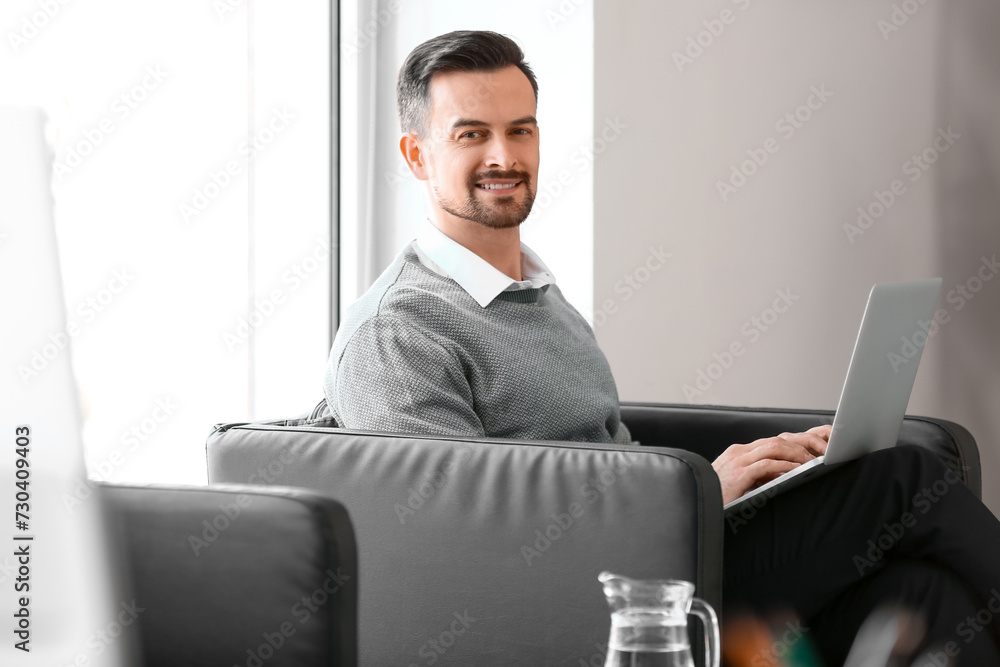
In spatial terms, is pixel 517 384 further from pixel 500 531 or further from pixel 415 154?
pixel 415 154

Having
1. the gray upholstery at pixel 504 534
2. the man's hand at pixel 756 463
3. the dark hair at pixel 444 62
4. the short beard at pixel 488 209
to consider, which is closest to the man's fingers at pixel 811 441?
the man's hand at pixel 756 463

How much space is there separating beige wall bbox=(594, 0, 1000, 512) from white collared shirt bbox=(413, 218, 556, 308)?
3.40 ft

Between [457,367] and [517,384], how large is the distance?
0.11 metres

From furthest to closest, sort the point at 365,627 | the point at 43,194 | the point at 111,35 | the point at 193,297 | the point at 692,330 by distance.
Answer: the point at 692,330
the point at 193,297
the point at 111,35
the point at 365,627
the point at 43,194

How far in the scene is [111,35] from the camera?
2334 millimetres

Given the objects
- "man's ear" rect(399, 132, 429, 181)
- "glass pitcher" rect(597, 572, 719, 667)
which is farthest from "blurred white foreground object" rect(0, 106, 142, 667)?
"man's ear" rect(399, 132, 429, 181)

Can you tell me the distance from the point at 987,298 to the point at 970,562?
200 centimetres

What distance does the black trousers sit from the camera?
137cm

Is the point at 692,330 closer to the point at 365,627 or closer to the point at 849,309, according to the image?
the point at 849,309

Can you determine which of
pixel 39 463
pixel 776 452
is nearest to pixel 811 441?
pixel 776 452

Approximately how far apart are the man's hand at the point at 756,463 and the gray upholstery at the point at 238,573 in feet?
2.08

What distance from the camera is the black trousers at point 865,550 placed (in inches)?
53.8

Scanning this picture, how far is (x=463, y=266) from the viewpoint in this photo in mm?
1670

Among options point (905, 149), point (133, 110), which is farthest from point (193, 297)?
point (905, 149)
